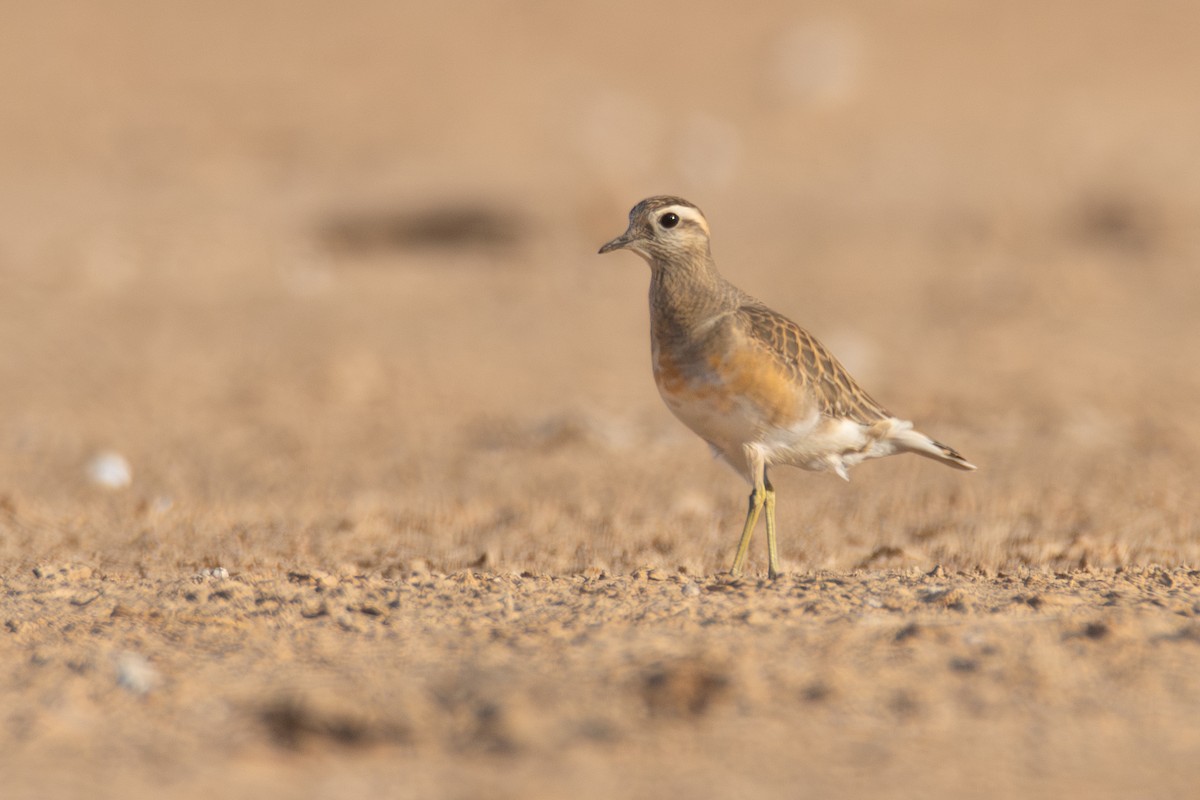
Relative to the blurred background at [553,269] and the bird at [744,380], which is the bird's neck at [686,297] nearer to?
the bird at [744,380]

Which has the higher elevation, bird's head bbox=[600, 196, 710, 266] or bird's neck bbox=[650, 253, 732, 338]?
bird's head bbox=[600, 196, 710, 266]

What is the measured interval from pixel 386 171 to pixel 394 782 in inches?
658

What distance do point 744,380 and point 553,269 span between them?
1017 centimetres

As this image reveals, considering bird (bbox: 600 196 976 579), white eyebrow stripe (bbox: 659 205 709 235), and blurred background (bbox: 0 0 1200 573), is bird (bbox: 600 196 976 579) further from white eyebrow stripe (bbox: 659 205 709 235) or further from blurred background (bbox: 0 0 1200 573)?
blurred background (bbox: 0 0 1200 573)

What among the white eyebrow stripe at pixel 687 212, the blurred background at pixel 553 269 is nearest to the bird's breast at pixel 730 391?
the white eyebrow stripe at pixel 687 212

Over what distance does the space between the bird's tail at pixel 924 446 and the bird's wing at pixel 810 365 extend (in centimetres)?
11

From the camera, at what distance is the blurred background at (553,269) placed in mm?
7465

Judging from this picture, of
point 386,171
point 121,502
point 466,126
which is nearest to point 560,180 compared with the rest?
point 386,171

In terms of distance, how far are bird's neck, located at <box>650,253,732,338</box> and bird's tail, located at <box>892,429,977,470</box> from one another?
863 millimetres

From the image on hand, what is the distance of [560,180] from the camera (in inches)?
711

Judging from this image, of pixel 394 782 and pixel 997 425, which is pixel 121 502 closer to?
pixel 394 782

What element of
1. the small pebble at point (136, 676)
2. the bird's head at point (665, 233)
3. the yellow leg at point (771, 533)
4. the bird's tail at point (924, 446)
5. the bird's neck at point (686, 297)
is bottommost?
the small pebble at point (136, 676)

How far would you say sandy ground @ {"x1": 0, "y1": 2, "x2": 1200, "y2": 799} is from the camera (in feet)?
12.5

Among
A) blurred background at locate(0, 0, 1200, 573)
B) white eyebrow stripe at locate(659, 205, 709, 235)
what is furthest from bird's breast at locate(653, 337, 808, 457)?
blurred background at locate(0, 0, 1200, 573)
